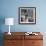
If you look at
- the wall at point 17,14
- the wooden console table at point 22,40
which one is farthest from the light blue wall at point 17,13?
the wooden console table at point 22,40

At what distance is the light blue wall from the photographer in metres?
4.74

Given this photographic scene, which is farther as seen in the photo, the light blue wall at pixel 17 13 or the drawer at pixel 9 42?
the light blue wall at pixel 17 13

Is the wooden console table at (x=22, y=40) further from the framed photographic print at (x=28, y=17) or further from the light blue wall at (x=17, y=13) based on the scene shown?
the framed photographic print at (x=28, y=17)

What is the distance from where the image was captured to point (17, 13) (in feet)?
15.6

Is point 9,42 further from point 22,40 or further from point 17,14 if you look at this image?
point 17,14

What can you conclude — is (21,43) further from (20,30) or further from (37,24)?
(37,24)

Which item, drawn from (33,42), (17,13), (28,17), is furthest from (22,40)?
(17,13)

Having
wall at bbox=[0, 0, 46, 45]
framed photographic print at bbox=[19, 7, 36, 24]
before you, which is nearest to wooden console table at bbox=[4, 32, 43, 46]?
wall at bbox=[0, 0, 46, 45]

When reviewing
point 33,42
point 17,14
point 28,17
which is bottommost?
point 33,42

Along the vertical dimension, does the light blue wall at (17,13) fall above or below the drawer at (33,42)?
above

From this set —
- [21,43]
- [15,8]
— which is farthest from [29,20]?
[21,43]

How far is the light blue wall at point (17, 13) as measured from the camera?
4.74 meters

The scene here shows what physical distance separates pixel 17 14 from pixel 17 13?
0.11ft

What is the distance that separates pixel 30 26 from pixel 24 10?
586mm
